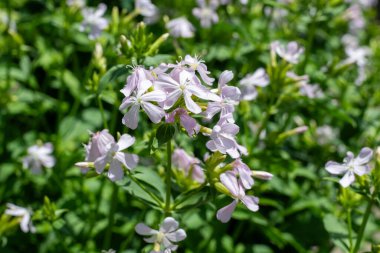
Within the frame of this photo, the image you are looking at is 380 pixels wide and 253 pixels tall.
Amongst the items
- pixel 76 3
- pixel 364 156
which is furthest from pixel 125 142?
pixel 76 3

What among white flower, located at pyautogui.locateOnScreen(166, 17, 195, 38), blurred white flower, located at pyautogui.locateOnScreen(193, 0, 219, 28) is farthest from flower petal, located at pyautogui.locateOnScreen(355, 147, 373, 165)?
blurred white flower, located at pyautogui.locateOnScreen(193, 0, 219, 28)

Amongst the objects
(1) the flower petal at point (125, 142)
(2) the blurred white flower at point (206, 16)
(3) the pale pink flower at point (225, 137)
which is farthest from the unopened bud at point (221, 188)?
(2) the blurred white flower at point (206, 16)

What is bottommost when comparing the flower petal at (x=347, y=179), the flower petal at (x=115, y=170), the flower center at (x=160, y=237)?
the flower center at (x=160, y=237)

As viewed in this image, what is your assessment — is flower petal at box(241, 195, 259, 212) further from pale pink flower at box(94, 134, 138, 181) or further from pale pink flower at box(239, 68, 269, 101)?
pale pink flower at box(239, 68, 269, 101)

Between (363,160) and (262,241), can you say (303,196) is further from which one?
(363,160)

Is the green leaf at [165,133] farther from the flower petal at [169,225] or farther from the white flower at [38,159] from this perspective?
the white flower at [38,159]

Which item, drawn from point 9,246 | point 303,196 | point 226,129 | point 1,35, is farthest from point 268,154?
point 1,35
